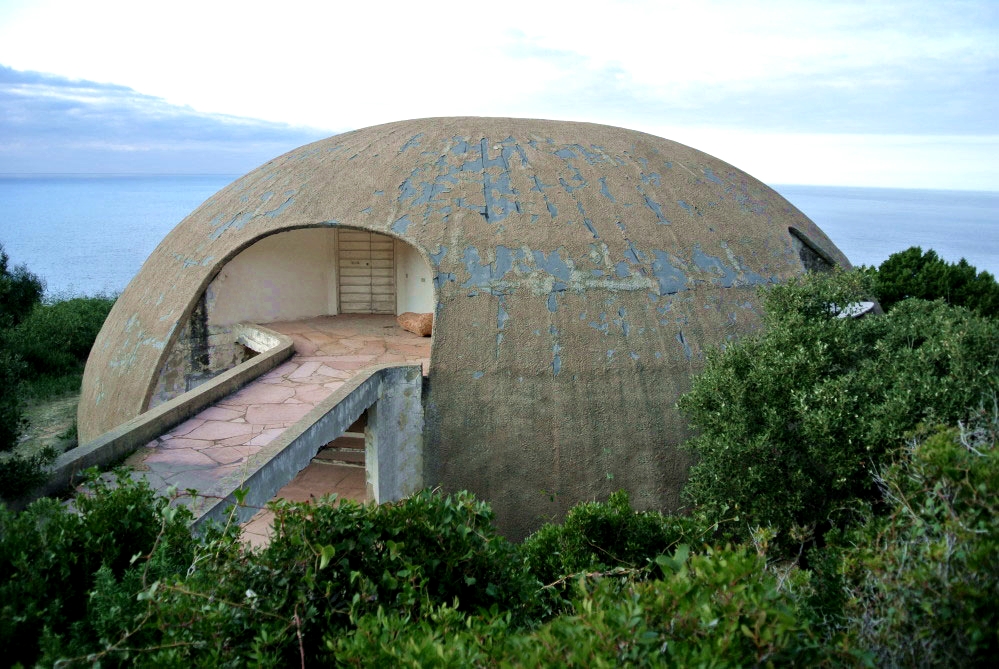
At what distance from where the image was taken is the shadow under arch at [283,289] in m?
9.88

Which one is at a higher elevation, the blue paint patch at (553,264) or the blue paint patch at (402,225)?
the blue paint patch at (402,225)

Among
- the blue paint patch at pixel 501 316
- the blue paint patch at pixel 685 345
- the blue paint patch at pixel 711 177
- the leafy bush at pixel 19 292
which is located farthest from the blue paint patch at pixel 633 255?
the leafy bush at pixel 19 292

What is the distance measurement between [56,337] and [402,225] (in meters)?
14.0

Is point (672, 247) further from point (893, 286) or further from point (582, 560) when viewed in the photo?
point (893, 286)

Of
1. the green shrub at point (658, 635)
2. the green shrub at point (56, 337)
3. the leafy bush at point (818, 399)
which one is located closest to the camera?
the green shrub at point (658, 635)

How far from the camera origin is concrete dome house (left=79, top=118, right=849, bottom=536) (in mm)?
8297

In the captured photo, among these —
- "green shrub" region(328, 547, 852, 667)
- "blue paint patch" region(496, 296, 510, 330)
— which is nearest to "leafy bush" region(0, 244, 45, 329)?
"blue paint patch" region(496, 296, 510, 330)

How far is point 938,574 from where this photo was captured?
3.09 meters

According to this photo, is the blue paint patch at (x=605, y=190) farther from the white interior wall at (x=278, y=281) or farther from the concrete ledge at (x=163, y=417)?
the white interior wall at (x=278, y=281)

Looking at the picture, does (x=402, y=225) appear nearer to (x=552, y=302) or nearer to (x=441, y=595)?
(x=552, y=302)

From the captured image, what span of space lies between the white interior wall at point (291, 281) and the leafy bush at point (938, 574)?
25.2 feet

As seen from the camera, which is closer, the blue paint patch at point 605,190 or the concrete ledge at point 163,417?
the concrete ledge at point 163,417

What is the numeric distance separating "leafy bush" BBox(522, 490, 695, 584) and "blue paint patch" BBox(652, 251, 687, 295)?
131 inches

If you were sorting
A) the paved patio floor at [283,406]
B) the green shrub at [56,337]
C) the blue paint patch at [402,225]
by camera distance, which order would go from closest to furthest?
the paved patio floor at [283,406] < the blue paint patch at [402,225] < the green shrub at [56,337]
